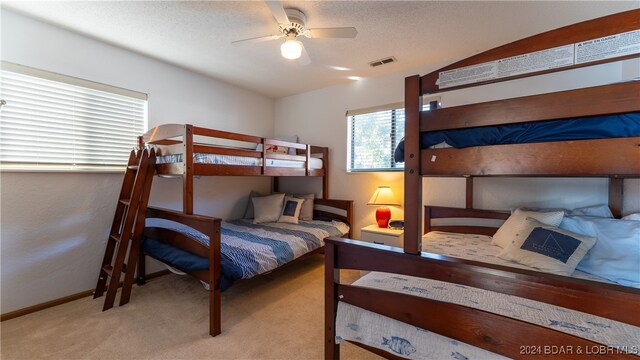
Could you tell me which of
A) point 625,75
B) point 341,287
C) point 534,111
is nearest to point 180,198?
point 341,287

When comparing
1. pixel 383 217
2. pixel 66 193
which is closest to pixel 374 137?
pixel 383 217

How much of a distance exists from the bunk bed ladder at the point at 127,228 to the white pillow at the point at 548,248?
9.93 feet

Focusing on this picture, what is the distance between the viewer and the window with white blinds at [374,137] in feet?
10.8

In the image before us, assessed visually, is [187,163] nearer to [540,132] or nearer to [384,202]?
[384,202]

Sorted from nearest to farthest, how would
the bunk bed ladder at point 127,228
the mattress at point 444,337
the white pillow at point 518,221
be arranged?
the mattress at point 444,337
the white pillow at point 518,221
the bunk bed ladder at point 127,228

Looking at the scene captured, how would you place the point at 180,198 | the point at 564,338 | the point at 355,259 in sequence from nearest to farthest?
the point at 564,338 < the point at 355,259 < the point at 180,198

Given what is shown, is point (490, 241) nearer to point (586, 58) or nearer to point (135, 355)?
point (586, 58)

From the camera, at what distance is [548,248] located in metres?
1.76

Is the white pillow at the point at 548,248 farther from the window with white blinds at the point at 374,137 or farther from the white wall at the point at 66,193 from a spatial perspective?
the white wall at the point at 66,193

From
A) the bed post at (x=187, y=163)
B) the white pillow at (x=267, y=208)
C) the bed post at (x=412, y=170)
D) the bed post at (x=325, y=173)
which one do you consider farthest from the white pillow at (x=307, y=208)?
the bed post at (x=412, y=170)

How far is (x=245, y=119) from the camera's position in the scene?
396 centimetres

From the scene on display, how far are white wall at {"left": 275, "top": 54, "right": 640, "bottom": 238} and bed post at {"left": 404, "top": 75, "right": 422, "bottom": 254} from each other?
204 centimetres

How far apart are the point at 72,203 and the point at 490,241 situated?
12.8 ft

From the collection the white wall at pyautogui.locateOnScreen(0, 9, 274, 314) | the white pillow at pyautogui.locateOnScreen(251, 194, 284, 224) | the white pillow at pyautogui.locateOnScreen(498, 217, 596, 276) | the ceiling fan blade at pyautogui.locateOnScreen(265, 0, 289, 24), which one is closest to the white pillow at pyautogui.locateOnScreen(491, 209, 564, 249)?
the white pillow at pyautogui.locateOnScreen(498, 217, 596, 276)
